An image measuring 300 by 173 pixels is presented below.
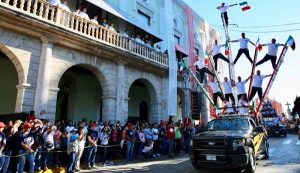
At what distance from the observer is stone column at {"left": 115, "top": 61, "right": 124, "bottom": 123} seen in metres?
14.1

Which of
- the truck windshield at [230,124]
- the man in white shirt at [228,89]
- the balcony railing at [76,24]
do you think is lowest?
the truck windshield at [230,124]

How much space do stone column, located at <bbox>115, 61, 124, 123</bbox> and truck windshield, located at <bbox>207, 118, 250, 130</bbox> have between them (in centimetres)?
610

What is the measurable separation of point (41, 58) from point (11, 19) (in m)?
1.99

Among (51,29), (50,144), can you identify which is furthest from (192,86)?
(50,144)

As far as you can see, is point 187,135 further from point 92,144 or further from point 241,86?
point 92,144

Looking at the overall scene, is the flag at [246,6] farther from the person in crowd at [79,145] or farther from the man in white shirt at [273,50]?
the person in crowd at [79,145]

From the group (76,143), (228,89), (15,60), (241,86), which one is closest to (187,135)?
(228,89)

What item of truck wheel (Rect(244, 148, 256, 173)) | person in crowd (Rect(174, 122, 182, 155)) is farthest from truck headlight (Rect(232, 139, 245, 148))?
person in crowd (Rect(174, 122, 182, 155))

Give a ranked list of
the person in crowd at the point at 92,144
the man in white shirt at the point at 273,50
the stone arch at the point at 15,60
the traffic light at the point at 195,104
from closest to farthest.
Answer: the person in crowd at the point at 92,144 → the stone arch at the point at 15,60 → the man in white shirt at the point at 273,50 → the traffic light at the point at 195,104

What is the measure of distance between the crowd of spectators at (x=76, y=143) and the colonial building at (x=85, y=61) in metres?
2.00

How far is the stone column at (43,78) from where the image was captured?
10.6m

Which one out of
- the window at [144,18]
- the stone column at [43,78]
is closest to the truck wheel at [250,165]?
the stone column at [43,78]

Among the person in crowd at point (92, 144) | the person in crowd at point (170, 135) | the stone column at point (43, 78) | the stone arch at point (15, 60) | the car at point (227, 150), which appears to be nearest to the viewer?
the car at point (227, 150)

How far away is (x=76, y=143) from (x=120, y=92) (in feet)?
19.4
